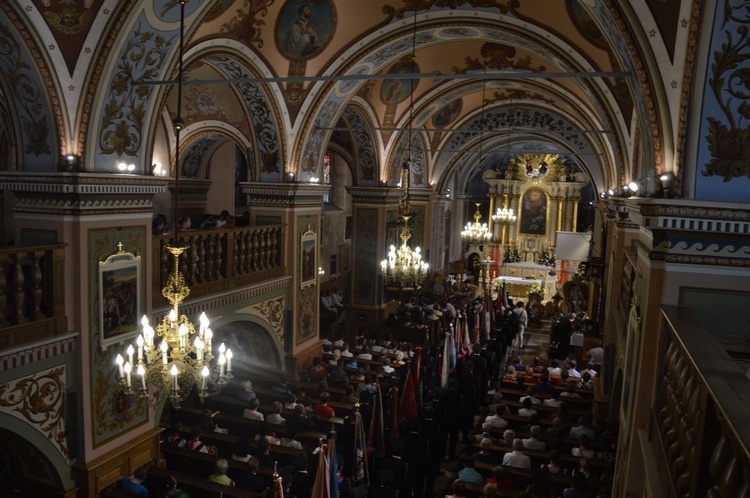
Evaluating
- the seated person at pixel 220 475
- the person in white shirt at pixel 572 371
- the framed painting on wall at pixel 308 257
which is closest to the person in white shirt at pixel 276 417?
the seated person at pixel 220 475

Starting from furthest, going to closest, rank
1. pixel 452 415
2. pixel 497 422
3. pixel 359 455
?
1. pixel 452 415
2. pixel 497 422
3. pixel 359 455

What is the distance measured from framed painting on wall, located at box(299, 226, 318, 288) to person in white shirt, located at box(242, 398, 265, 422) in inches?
149

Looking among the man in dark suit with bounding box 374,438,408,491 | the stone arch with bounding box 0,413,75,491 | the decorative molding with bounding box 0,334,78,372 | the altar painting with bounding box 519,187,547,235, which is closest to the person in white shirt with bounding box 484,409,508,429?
the man in dark suit with bounding box 374,438,408,491

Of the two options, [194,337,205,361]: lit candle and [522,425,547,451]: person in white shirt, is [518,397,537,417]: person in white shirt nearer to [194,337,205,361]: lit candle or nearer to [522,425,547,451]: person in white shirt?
[522,425,547,451]: person in white shirt

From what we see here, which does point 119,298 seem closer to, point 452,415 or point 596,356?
point 452,415

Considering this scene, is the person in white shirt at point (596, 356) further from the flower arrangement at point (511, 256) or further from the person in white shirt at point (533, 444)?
the flower arrangement at point (511, 256)

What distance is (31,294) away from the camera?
24.6ft

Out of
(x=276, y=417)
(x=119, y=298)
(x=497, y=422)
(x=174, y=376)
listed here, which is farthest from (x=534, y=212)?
(x=174, y=376)

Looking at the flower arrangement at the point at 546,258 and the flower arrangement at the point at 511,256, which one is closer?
the flower arrangement at the point at 546,258

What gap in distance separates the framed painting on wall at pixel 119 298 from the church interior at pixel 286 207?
0.11ft

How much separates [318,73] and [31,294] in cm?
746

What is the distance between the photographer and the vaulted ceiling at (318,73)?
7.02 m

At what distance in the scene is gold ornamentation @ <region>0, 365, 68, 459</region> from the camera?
7184 mm

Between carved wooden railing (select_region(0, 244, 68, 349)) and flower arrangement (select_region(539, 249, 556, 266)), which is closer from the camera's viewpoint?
carved wooden railing (select_region(0, 244, 68, 349))
